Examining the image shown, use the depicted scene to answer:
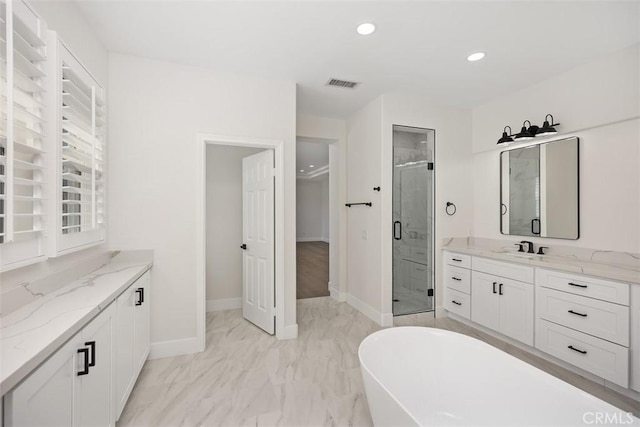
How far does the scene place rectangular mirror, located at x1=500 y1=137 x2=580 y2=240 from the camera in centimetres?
296

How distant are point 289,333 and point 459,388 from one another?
1.74 m

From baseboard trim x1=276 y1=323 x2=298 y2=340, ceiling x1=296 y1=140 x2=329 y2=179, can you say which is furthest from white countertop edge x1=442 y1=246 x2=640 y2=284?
ceiling x1=296 y1=140 x2=329 y2=179

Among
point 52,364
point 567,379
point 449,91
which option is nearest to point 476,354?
point 567,379

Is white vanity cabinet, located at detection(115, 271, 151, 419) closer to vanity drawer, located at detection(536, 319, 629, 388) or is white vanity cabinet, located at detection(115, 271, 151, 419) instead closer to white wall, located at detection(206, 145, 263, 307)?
white wall, located at detection(206, 145, 263, 307)

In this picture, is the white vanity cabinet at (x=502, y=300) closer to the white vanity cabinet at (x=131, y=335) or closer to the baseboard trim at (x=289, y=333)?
the baseboard trim at (x=289, y=333)

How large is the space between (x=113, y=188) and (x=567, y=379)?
4.14 meters

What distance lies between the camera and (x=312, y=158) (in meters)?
8.08

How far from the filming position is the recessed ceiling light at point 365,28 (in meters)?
2.19

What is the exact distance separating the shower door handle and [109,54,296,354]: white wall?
2059 millimetres

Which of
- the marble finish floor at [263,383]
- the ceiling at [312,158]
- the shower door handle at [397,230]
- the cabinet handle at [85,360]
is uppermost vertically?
the ceiling at [312,158]

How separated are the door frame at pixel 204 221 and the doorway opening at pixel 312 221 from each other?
1.53 meters

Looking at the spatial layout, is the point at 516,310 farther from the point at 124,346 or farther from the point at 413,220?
the point at 124,346

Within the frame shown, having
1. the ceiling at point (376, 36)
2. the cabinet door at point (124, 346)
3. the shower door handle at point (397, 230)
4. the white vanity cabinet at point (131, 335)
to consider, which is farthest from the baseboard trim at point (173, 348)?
the ceiling at point (376, 36)

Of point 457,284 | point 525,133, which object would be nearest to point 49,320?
point 457,284
